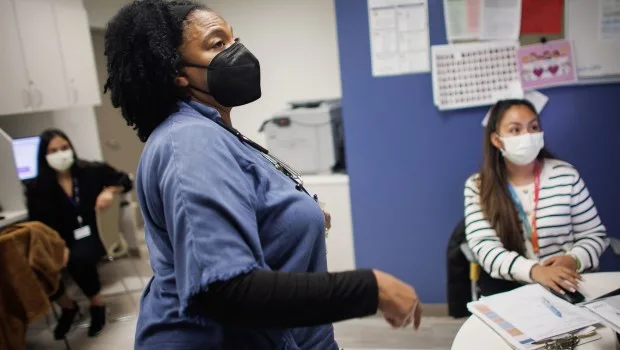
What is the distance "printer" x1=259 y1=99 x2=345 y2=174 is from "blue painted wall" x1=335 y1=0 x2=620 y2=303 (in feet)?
0.98

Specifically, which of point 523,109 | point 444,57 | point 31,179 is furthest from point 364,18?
point 31,179

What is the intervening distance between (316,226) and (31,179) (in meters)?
2.86

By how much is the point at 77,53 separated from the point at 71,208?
1.33m

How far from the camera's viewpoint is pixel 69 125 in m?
3.99

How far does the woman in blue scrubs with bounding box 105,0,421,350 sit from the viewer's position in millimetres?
686

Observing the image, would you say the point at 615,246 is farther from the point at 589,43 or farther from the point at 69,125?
the point at 69,125

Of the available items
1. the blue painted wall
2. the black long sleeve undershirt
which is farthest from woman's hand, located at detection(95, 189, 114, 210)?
the black long sleeve undershirt

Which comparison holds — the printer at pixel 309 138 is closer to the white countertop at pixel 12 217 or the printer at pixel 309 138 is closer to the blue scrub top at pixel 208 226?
the white countertop at pixel 12 217

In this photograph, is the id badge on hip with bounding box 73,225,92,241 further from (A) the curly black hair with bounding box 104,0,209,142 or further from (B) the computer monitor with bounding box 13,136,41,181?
(A) the curly black hair with bounding box 104,0,209,142

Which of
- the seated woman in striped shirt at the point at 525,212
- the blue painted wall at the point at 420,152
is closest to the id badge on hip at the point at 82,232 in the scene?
the blue painted wall at the point at 420,152

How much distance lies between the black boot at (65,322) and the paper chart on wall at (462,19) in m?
2.77

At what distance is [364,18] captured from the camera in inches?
96.0

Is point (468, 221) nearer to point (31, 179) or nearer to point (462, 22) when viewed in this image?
point (462, 22)

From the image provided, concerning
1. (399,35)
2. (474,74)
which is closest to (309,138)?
(399,35)
